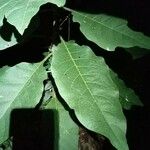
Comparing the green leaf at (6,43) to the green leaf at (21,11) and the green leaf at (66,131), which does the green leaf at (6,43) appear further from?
the green leaf at (66,131)

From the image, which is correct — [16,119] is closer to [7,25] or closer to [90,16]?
[7,25]

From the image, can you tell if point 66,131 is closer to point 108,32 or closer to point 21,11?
point 108,32

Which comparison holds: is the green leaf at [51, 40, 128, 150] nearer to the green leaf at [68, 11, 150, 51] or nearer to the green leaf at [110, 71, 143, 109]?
the green leaf at [68, 11, 150, 51]

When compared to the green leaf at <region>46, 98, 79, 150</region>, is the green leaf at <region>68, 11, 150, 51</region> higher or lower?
higher

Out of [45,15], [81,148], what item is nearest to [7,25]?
[45,15]

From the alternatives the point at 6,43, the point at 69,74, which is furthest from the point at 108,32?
the point at 6,43

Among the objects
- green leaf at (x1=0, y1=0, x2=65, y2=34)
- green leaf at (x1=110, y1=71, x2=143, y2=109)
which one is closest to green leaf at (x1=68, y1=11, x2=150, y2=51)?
green leaf at (x1=110, y1=71, x2=143, y2=109)
